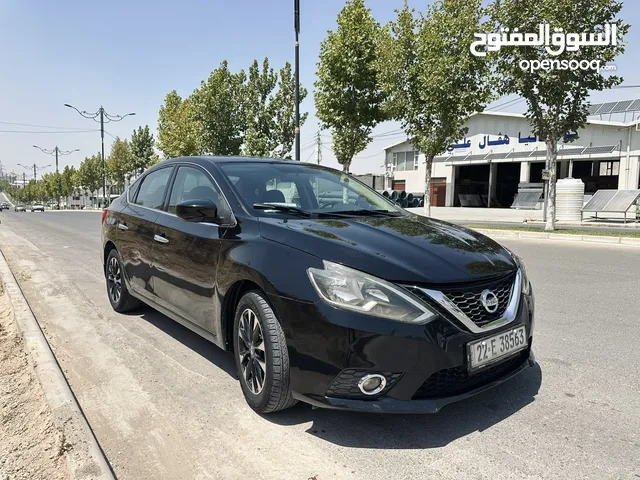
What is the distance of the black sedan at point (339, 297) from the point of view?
2301mm

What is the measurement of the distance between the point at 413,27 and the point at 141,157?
→ 114 ft

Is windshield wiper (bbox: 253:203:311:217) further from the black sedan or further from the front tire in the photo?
the front tire

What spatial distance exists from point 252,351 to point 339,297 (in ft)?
2.59

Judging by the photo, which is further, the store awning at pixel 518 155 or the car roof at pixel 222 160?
the store awning at pixel 518 155

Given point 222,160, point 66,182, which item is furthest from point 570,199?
point 66,182

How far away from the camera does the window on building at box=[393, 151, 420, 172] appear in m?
45.9

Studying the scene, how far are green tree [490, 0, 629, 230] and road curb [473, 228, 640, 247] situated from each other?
1.60 meters

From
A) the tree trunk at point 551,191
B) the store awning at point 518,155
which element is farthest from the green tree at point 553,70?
the store awning at point 518,155

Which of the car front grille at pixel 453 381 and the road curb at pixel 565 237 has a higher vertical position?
the car front grille at pixel 453 381

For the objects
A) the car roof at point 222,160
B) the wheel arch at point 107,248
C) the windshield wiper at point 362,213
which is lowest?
the wheel arch at point 107,248

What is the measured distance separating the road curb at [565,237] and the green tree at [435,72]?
16.9ft

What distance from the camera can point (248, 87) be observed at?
25438mm

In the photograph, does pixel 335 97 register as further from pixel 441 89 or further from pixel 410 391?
pixel 410 391

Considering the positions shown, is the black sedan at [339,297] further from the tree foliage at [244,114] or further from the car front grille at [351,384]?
the tree foliage at [244,114]
